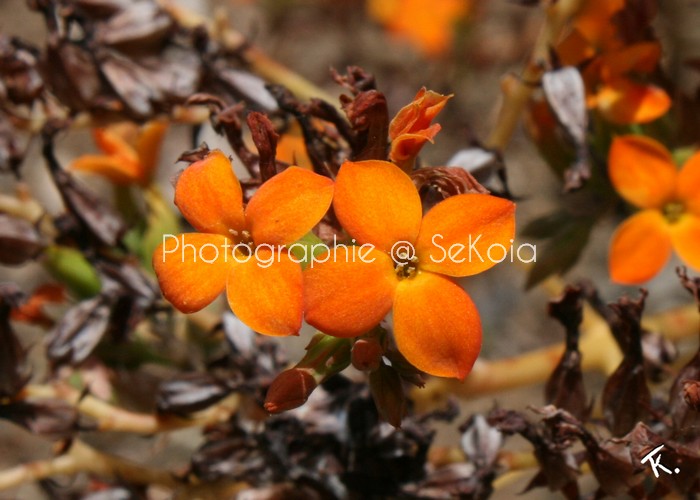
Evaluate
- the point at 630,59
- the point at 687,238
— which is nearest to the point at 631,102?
the point at 630,59

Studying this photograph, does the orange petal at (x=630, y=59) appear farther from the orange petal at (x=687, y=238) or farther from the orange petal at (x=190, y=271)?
the orange petal at (x=190, y=271)

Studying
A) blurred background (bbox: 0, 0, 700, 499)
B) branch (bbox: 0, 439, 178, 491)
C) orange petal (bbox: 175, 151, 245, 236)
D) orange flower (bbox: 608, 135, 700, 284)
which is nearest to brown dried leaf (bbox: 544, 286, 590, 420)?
orange flower (bbox: 608, 135, 700, 284)

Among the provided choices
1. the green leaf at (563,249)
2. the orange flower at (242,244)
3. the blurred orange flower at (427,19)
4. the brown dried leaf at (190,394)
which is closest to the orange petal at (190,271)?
the orange flower at (242,244)

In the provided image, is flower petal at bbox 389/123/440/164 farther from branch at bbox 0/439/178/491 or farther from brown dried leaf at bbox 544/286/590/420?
branch at bbox 0/439/178/491

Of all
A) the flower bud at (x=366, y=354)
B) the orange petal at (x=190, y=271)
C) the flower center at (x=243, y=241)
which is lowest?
the flower bud at (x=366, y=354)

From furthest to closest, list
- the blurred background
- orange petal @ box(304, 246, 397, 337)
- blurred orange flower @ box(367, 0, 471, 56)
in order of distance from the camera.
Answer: blurred orange flower @ box(367, 0, 471, 56), the blurred background, orange petal @ box(304, 246, 397, 337)

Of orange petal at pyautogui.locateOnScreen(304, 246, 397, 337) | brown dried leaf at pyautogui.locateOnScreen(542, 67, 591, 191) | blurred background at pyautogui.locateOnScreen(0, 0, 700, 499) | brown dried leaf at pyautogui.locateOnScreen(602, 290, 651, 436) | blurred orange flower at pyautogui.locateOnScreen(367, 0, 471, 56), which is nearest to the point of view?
orange petal at pyautogui.locateOnScreen(304, 246, 397, 337)
